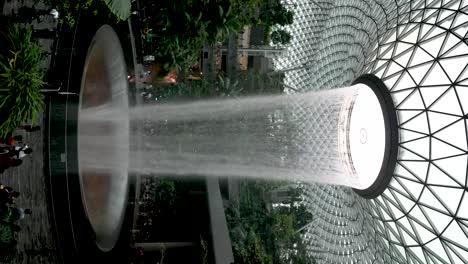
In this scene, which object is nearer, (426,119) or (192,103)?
(426,119)

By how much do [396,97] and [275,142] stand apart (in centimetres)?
1715

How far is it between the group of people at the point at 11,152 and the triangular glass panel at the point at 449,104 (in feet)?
52.3

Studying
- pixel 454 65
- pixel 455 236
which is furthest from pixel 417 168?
pixel 454 65

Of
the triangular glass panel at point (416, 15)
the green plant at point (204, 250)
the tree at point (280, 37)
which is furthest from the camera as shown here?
the tree at point (280, 37)

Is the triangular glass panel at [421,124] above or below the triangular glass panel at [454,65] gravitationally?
below

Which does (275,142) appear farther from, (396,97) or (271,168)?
(396,97)

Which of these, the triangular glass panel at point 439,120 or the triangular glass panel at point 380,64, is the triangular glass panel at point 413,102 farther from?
the triangular glass panel at point 380,64

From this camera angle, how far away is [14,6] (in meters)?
13.6

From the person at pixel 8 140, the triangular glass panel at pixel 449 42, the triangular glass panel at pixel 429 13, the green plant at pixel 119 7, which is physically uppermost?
the triangular glass panel at pixel 429 13

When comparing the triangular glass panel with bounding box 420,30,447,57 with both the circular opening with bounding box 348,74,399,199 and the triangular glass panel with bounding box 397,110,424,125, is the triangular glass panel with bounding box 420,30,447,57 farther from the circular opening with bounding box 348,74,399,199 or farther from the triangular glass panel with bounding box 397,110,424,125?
the triangular glass panel with bounding box 397,110,424,125

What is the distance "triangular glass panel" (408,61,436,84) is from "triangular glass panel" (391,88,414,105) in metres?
0.67

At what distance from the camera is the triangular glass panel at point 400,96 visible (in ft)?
63.5

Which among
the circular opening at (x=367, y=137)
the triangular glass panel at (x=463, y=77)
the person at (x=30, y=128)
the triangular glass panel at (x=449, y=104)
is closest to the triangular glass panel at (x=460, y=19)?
the triangular glass panel at (x=463, y=77)

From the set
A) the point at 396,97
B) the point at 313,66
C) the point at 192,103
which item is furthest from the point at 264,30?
the point at 396,97
